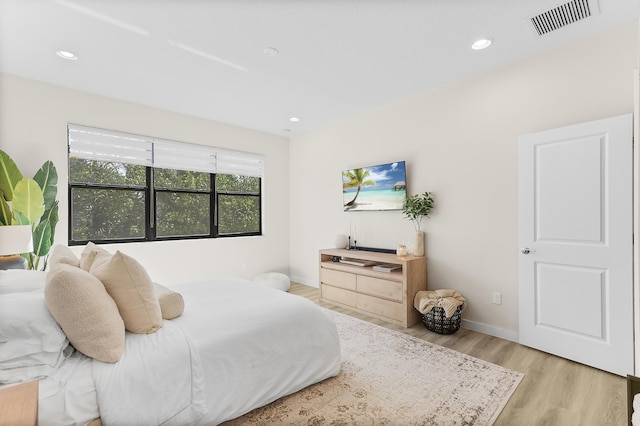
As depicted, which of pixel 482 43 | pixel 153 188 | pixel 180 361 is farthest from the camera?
pixel 153 188

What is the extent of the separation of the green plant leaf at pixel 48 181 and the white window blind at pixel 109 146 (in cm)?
41

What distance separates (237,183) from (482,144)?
3.55 metres

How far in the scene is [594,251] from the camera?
230 centimetres

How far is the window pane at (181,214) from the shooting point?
162 inches

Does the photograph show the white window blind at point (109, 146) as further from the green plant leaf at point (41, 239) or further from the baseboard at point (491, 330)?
the baseboard at point (491, 330)

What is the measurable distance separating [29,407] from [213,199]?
12.7ft

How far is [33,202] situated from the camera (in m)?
2.82

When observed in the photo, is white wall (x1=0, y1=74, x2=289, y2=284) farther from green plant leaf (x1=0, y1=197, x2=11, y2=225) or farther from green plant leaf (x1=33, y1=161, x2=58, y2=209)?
green plant leaf (x1=0, y1=197, x2=11, y2=225)

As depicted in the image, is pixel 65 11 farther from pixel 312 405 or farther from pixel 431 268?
pixel 431 268

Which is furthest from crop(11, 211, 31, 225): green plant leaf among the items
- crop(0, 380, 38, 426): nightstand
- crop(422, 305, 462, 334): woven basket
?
crop(422, 305, 462, 334): woven basket

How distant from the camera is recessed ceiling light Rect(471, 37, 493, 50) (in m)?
2.45

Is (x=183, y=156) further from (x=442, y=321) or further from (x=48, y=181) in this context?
(x=442, y=321)

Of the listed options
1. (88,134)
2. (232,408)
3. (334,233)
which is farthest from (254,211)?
(232,408)

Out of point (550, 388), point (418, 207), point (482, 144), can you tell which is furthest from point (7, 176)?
point (550, 388)
